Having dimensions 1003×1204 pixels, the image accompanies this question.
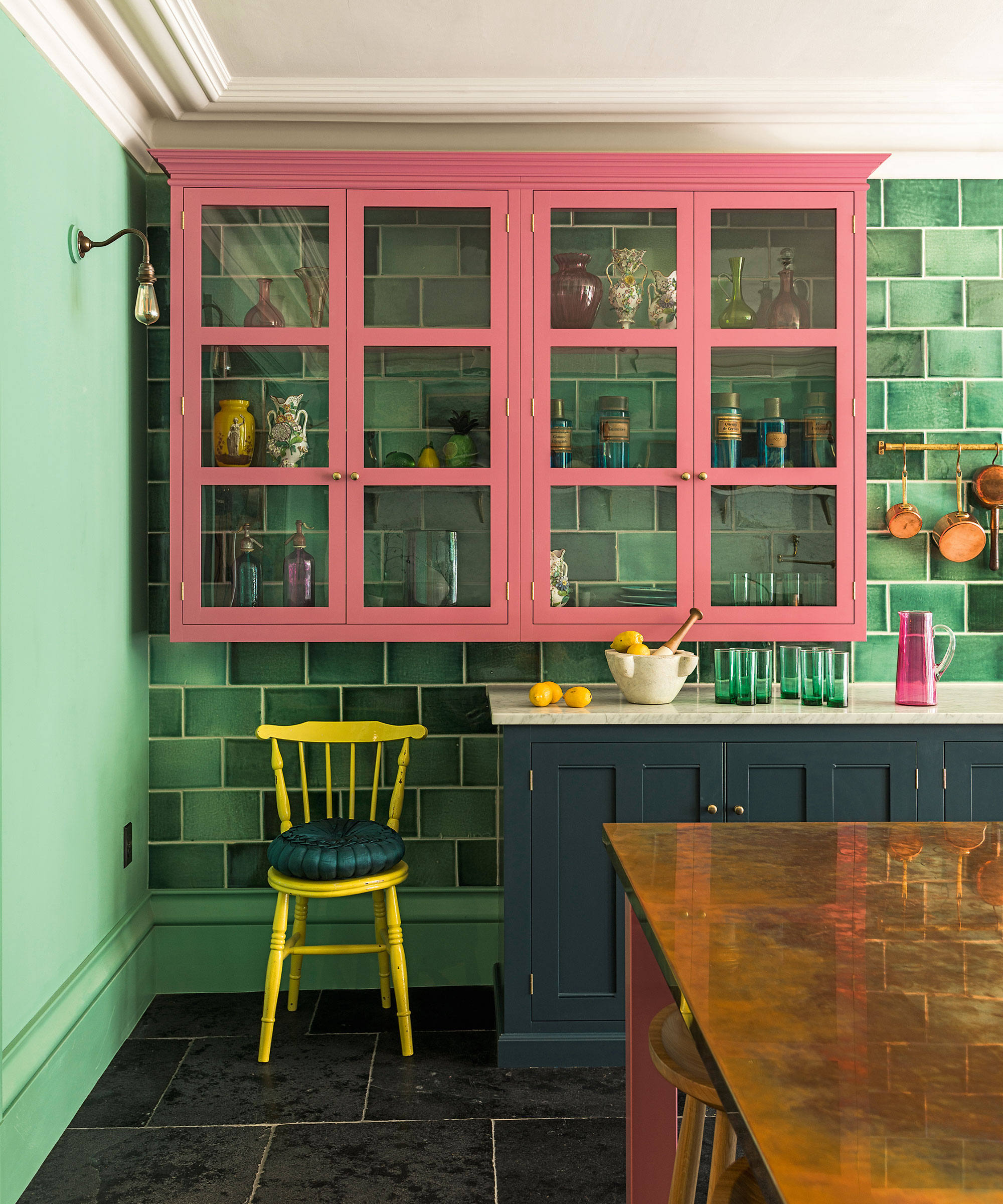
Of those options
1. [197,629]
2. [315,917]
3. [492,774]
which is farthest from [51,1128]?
[492,774]

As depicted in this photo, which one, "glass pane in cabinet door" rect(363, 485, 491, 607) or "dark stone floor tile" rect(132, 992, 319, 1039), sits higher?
"glass pane in cabinet door" rect(363, 485, 491, 607)

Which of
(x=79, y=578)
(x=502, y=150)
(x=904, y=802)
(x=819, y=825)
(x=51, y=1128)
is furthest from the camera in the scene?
(x=502, y=150)

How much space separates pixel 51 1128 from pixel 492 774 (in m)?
1.55

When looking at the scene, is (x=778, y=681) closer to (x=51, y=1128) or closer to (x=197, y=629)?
(x=197, y=629)

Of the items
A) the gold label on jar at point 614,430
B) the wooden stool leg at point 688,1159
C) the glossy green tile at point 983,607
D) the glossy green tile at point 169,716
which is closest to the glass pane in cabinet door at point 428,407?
the gold label on jar at point 614,430

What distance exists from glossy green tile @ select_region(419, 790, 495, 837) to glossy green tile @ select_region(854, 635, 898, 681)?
1.31m

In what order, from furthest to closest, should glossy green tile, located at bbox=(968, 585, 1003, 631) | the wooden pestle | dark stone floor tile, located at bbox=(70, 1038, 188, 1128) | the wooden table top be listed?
1. glossy green tile, located at bbox=(968, 585, 1003, 631)
2. the wooden pestle
3. dark stone floor tile, located at bbox=(70, 1038, 188, 1128)
4. the wooden table top

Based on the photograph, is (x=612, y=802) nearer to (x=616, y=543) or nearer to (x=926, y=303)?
(x=616, y=543)

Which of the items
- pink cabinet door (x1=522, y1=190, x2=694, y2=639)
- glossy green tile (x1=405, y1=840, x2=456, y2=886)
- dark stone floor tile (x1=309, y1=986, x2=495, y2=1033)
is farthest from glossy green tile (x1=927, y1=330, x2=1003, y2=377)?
dark stone floor tile (x1=309, y1=986, x2=495, y2=1033)

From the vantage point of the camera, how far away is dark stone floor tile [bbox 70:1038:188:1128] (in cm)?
237

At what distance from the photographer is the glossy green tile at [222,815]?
10.4 ft

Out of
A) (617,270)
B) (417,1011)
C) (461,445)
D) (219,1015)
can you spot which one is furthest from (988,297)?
(219,1015)

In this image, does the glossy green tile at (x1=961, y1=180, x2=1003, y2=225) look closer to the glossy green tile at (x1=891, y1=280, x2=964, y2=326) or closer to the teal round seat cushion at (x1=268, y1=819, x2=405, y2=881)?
the glossy green tile at (x1=891, y1=280, x2=964, y2=326)

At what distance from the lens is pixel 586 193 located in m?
2.84
